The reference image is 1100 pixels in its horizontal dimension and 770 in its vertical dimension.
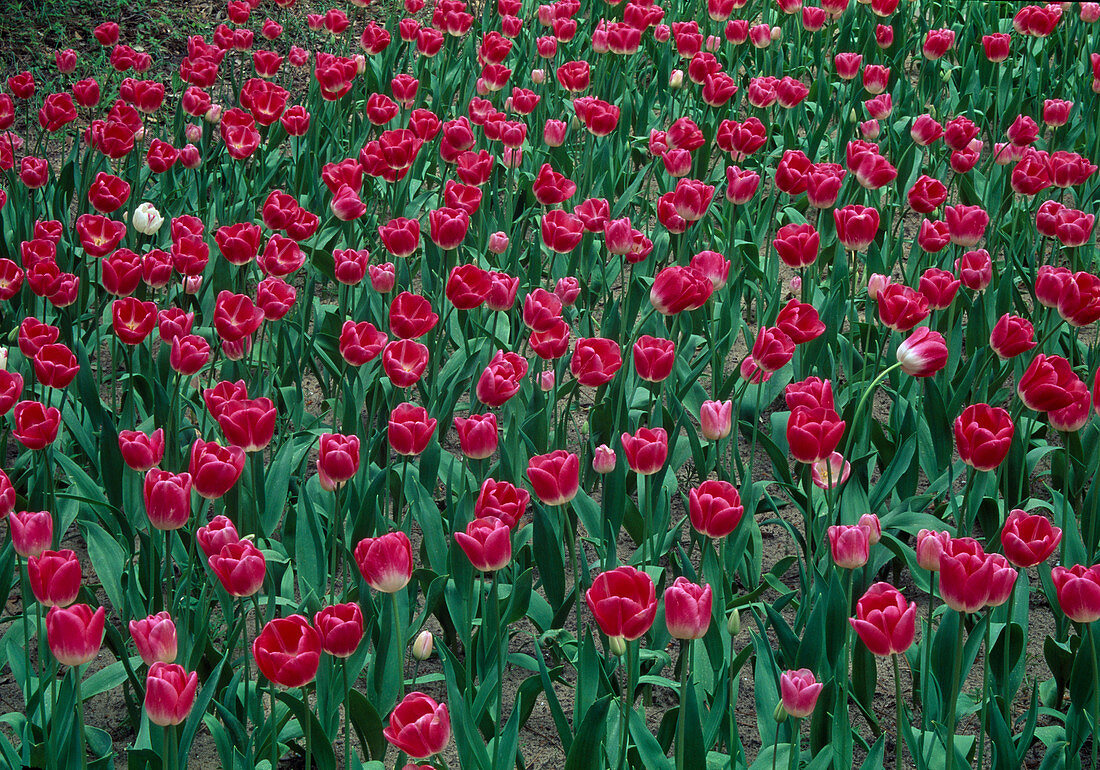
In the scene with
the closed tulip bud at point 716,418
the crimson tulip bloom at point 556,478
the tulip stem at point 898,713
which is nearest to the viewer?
the tulip stem at point 898,713

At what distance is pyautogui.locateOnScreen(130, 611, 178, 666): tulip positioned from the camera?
1495 millimetres

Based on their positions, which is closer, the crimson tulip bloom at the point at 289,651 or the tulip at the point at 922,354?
the crimson tulip bloom at the point at 289,651

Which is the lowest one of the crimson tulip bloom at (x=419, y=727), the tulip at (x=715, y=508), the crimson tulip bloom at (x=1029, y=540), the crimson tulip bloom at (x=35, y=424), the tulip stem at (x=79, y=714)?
the tulip stem at (x=79, y=714)

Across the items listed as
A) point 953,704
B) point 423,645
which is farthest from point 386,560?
point 953,704

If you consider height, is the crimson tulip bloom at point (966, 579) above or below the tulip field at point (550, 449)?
above

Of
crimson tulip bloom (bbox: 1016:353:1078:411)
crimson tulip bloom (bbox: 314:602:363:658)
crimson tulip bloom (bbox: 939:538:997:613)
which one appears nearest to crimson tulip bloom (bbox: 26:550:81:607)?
crimson tulip bloom (bbox: 314:602:363:658)

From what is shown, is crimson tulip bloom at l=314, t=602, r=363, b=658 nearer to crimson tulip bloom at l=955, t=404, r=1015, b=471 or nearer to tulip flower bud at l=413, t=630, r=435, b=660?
tulip flower bud at l=413, t=630, r=435, b=660

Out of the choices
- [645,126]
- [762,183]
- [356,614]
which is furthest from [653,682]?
[645,126]

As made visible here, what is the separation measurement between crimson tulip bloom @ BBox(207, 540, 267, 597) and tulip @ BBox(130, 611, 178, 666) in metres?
0.12

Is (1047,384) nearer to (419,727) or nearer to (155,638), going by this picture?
(419,727)

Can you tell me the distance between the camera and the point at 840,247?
329cm

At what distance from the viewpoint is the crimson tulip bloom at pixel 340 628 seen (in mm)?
1517

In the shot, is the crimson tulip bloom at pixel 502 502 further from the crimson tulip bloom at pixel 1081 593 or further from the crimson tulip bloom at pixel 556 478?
the crimson tulip bloom at pixel 1081 593

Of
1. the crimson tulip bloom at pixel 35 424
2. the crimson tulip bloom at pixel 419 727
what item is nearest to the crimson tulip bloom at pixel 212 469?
the crimson tulip bloom at pixel 35 424
